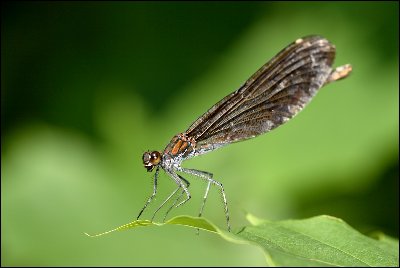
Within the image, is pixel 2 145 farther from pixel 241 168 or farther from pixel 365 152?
pixel 365 152

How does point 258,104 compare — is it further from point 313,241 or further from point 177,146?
point 313,241

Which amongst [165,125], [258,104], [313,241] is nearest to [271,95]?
[258,104]

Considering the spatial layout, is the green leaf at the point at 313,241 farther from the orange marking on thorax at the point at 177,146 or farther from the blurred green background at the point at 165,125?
the blurred green background at the point at 165,125

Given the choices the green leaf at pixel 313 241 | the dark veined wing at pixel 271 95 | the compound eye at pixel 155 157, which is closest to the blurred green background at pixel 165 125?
the compound eye at pixel 155 157

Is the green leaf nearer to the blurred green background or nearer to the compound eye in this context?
the compound eye

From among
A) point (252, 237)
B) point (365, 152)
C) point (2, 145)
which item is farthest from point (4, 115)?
point (252, 237)
